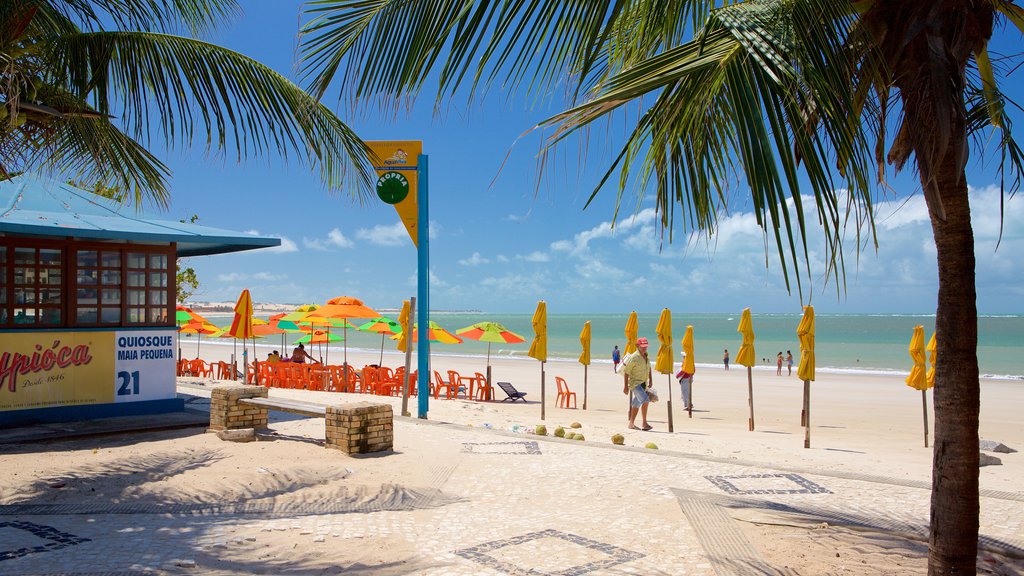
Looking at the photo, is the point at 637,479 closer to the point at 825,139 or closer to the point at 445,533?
the point at 445,533

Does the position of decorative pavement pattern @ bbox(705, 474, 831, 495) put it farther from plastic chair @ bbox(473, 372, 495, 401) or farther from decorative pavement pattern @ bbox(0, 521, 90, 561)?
plastic chair @ bbox(473, 372, 495, 401)

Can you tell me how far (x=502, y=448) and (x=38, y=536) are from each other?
4471 millimetres

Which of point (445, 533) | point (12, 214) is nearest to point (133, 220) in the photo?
point (12, 214)

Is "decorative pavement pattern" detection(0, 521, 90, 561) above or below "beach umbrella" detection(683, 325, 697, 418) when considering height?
below

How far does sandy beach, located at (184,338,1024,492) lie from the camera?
31.0 ft

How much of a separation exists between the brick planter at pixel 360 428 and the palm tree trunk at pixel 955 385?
514cm

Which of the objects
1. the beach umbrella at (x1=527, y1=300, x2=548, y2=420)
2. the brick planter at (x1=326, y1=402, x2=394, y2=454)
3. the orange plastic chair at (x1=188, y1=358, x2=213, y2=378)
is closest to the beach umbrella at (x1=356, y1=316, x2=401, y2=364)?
the orange plastic chair at (x1=188, y1=358, x2=213, y2=378)

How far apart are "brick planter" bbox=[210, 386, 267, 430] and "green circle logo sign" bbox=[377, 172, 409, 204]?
3.60 metres

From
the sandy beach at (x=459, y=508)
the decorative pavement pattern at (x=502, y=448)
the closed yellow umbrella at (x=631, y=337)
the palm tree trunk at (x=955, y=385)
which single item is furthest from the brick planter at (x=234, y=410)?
the palm tree trunk at (x=955, y=385)

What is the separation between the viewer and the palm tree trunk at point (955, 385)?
3.34 metres

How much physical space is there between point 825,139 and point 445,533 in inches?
135

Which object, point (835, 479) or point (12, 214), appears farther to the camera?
point (12, 214)

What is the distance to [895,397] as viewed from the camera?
22.6 metres

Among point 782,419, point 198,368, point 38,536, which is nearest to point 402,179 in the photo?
point 38,536
